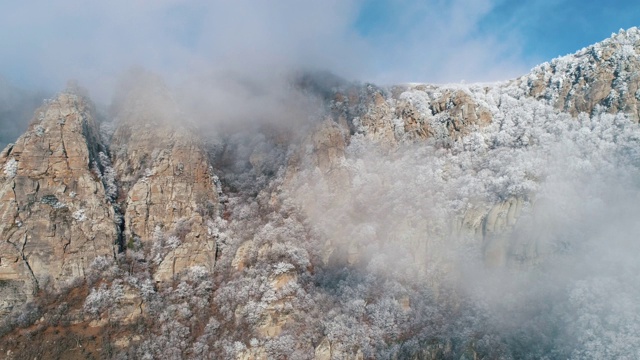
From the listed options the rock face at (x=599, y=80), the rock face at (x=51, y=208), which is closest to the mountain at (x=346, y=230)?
the rock face at (x=51, y=208)

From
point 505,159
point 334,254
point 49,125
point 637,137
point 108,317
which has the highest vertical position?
point 637,137

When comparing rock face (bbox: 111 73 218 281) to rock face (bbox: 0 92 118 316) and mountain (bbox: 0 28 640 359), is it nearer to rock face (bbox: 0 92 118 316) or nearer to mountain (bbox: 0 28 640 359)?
mountain (bbox: 0 28 640 359)

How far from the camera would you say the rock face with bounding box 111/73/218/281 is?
106 m

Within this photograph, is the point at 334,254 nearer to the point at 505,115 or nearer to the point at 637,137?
the point at 505,115

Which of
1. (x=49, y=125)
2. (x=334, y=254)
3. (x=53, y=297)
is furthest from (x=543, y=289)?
(x=49, y=125)

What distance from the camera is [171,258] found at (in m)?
102

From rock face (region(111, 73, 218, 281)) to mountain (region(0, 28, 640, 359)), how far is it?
1.54 feet

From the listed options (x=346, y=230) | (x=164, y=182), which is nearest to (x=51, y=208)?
(x=164, y=182)

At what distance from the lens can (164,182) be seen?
4434 inches

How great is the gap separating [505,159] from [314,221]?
48.9 m

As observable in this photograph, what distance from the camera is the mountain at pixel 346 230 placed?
8362 centimetres

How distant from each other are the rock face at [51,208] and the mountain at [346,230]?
Result: 37 cm

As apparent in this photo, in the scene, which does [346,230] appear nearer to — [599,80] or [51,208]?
[51,208]

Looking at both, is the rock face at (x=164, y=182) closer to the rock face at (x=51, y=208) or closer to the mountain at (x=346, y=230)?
the mountain at (x=346, y=230)
